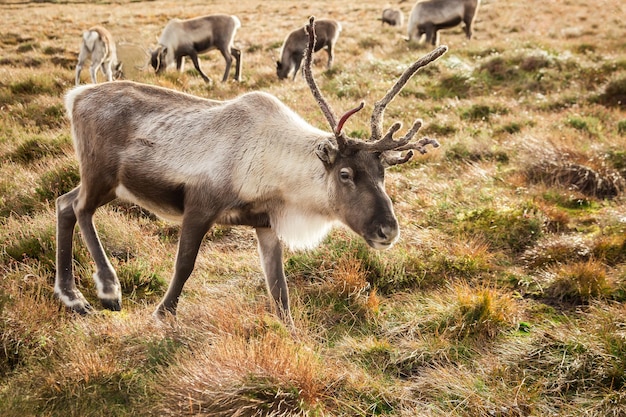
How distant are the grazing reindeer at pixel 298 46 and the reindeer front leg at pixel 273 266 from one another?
9.66m

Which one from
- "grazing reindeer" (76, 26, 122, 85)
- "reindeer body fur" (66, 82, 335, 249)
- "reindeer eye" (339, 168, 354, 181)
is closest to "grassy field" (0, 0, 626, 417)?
"reindeer body fur" (66, 82, 335, 249)

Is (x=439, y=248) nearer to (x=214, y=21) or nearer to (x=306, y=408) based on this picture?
(x=306, y=408)

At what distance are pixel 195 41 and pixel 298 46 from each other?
2.68m

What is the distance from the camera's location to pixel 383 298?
455 centimetres

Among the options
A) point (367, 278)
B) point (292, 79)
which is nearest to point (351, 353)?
point (367, 278)

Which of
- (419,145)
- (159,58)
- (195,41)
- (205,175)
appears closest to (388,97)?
(419,145)

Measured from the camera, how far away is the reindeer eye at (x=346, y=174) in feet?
11.8

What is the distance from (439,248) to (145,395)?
300 cm

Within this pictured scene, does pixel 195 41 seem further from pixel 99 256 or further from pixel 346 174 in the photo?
pixel 346 174

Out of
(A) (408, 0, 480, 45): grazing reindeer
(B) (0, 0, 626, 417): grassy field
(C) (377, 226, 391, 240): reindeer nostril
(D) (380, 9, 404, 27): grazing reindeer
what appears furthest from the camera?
(D) (380, 9, 404, 27): grazing reindeer

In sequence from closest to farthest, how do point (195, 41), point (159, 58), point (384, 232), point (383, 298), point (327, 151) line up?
point (384, 232), point (327, 151), point (383, 298), point (159, 58), point (195, 41)

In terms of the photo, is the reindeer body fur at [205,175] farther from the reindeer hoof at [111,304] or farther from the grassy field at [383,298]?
the grassy field at [383,298]

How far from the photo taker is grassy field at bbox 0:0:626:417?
3.10 m

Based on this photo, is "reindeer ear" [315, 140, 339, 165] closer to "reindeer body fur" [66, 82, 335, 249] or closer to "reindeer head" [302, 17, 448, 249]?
"reindeer head" [302, 17, 448, 249]
